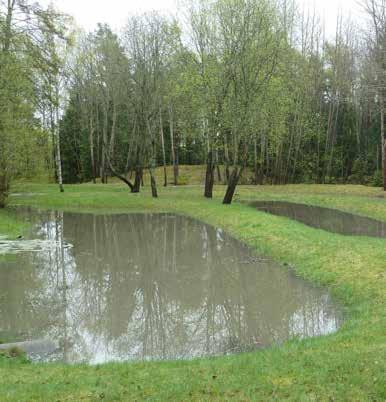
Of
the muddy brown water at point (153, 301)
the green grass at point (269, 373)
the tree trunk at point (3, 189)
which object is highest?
the tree trunk at point (3, 189)

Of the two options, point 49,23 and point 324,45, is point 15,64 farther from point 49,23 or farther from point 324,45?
point 324,45

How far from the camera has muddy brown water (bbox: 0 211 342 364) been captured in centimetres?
760

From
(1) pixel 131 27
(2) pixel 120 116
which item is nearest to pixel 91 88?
(2) pixel 120 116

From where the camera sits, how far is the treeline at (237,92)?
934 inches

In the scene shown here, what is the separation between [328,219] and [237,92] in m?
7.84

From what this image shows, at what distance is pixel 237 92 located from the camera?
23.8 meters

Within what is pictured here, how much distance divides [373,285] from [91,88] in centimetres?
3396

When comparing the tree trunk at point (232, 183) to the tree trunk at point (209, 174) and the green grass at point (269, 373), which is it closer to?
the tree trunk at point (209, 174)

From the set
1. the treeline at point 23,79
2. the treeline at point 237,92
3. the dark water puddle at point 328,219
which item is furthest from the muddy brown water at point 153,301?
the treeline at point 237,92

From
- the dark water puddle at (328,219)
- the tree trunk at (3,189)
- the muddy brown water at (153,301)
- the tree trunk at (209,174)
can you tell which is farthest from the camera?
the tree trunk at (209,174)

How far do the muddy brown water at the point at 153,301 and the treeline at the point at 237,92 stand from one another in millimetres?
11015

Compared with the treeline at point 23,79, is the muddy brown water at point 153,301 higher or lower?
lower

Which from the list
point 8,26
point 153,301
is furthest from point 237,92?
point 153,301

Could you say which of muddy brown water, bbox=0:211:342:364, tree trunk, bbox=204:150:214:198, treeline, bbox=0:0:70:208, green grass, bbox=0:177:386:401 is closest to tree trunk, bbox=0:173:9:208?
treeline, bbox=0:0:70:208
